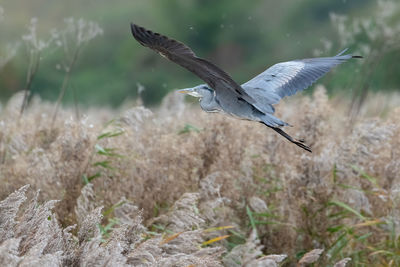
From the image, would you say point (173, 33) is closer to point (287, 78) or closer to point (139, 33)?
point (287, 78)

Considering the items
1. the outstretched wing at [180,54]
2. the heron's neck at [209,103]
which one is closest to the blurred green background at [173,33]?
the heron's neck at [209,103]

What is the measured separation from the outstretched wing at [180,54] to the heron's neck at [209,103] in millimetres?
212

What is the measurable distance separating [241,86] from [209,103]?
170mm

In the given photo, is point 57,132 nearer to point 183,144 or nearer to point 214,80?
point 183,144

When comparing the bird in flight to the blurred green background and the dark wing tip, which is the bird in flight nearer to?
the dark wing tip

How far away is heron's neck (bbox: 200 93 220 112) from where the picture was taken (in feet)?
9.75

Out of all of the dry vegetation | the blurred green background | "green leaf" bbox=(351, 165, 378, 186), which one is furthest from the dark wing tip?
the blurred green background

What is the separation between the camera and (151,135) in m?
4.58

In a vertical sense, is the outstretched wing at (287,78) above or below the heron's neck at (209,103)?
above

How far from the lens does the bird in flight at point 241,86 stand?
2629mm

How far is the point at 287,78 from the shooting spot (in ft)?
11.6

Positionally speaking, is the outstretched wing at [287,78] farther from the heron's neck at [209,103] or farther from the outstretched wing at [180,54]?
the outstretched wing at [180,54]

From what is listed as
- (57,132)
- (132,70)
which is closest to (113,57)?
(132,70)

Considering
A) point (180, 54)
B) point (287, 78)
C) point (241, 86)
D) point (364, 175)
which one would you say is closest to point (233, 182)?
point (364, 175)
